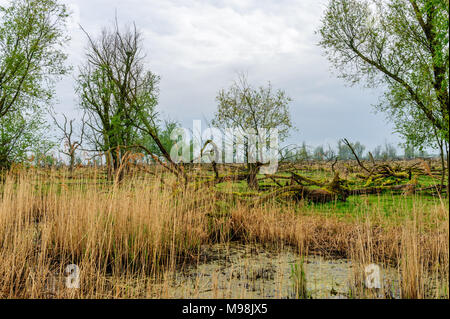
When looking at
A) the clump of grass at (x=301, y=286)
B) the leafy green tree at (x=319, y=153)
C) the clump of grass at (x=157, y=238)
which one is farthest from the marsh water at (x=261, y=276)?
the leafy green tree at (x=319, y=153)

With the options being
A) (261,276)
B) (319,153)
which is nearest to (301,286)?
(261,276)

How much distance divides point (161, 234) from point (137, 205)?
52 cm

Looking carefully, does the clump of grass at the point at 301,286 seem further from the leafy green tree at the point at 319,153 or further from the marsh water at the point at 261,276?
the leafy green tree at the point at 319,153

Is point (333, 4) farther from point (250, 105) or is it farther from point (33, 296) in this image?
point (33, 296)

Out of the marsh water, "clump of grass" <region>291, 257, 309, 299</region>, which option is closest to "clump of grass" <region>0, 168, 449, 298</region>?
"clump of grass" <region>291, 257, 309, 299</region>

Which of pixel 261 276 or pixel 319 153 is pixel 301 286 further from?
pixel 319 153

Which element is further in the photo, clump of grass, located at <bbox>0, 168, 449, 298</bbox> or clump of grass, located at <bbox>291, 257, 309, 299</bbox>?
clump of grass, located at <bbox>0, 168, 449, 298</bbox>

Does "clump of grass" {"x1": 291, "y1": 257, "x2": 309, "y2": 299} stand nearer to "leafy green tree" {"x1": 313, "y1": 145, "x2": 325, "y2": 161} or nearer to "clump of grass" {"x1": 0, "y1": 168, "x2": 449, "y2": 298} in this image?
"clump of grass" {"x1": 0, "y1": 168, "x2": 449, "y2": 298}

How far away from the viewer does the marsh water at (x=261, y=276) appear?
2576 mm

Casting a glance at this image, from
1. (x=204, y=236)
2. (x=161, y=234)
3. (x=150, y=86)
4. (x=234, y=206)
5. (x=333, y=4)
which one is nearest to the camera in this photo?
(x=161, y=234)

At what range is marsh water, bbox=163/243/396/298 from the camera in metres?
2.58

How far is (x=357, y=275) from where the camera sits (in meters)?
2.74

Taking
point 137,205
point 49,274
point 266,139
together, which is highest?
point 266,139
